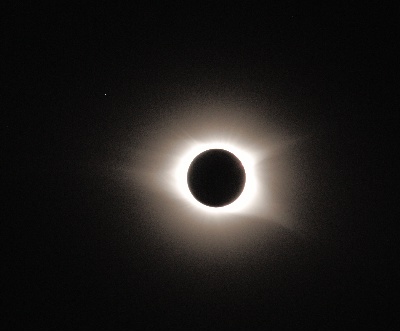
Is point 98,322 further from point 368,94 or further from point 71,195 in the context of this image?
point 368,94

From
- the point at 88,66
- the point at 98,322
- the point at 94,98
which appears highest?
the point at 88,66

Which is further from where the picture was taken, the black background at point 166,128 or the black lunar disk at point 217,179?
the black background at point 166,128

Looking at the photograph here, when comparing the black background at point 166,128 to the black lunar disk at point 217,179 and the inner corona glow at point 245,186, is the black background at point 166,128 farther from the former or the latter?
the black lunar disk at point 217,179

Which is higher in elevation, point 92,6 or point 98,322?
point 92,6

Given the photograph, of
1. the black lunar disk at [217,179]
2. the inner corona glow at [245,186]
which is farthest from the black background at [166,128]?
the black lunar disk at [217,179]

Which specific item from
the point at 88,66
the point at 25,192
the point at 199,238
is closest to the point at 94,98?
the point at 88,66
